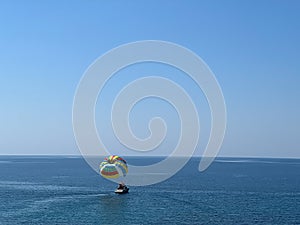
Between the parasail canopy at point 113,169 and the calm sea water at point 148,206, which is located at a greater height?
the parasail canopy at point 113,169

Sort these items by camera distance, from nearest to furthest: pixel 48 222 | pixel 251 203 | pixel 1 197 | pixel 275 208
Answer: pixel 48 222 → pixel 275 208 → pixel 251 203 → pixel 1 197

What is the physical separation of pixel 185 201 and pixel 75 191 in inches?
1550

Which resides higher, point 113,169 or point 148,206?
point 113,169

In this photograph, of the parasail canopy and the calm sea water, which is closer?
the calm sea water

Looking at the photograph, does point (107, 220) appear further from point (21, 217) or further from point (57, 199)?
point (57, 199)

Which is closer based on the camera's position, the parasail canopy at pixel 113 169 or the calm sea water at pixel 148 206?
the calm sea water at pixel 148 206

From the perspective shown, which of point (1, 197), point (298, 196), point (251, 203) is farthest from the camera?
point (298, 196)

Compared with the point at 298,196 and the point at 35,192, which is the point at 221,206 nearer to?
the point at 298,196

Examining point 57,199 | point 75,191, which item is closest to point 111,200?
point 57,199

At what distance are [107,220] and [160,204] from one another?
22.1m

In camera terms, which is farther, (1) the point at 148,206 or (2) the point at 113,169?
(2) the point at 113,169

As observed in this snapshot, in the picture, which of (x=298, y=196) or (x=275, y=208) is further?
(x=298, y=196)

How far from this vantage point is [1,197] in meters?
116

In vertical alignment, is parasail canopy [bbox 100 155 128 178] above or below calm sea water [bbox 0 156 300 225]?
above
